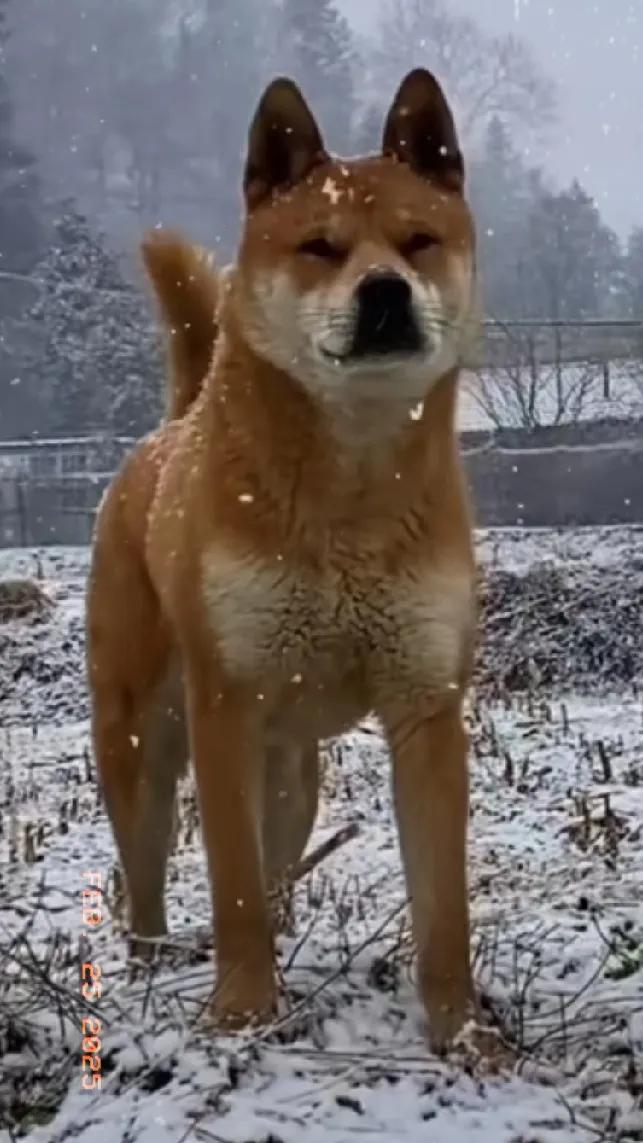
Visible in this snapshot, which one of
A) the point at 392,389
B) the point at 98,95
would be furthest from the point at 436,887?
the point at 98,95

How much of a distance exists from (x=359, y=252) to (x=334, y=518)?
55cm

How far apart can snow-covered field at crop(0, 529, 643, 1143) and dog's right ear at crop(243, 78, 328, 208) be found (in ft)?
5.57

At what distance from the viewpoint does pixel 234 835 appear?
10.6 feet

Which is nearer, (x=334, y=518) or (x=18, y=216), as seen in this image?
(x=334, y=518)

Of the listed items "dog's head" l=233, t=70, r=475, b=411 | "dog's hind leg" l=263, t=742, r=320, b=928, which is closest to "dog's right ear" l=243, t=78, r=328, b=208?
"dog's head" l=233, t=70, r=475, b=411

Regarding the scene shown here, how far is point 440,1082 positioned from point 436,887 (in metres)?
0.57

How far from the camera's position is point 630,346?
19.5 metres

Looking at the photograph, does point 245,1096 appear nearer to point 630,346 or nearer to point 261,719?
point 261,719

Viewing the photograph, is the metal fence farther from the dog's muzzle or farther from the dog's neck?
the dog's muzzle

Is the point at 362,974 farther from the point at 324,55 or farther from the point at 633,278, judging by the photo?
the point at 633,278

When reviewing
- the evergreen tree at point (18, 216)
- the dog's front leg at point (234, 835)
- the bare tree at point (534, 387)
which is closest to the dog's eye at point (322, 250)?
the dog's front leg at point (234, 835)
